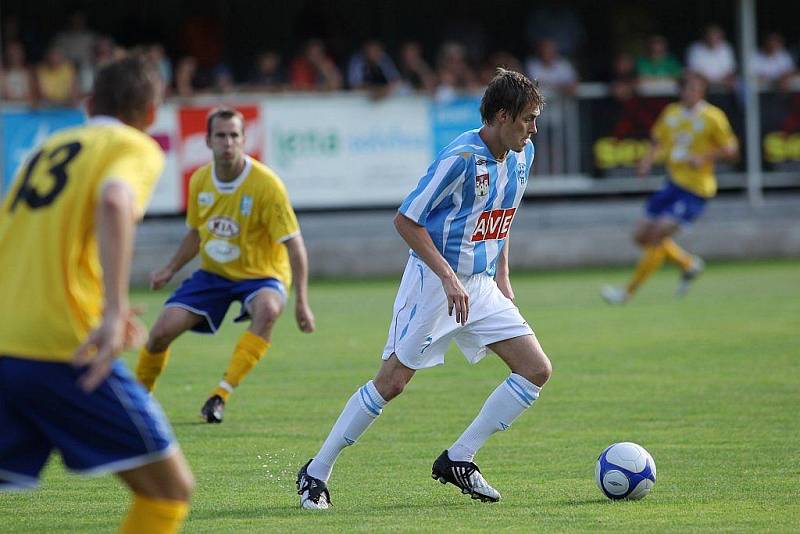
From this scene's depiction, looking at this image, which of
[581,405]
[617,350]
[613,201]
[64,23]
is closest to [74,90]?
[64,23]

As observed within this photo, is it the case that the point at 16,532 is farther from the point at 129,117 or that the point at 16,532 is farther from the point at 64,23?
the point at 64,23

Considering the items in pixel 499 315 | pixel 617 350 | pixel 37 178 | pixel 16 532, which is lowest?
pixel 617 350

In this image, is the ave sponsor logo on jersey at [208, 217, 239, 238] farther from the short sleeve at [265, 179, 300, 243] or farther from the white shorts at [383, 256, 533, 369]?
the white shorts at [383, 256, 533, 369]

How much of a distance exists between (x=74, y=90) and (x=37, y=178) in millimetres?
15666

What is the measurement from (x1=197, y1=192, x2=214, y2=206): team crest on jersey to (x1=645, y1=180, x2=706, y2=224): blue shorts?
8.89m

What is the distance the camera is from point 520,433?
8.45 metres

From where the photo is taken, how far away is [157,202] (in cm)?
1981

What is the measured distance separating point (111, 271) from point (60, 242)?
1.00 ft

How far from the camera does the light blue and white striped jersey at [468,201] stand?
20.6 ft

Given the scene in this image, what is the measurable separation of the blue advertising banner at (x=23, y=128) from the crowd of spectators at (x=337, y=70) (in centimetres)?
16

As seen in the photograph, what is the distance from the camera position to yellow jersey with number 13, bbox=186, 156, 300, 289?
9109mm

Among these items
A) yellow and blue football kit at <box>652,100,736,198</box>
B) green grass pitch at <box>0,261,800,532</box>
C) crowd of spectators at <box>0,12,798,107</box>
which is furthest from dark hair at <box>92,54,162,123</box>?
crowd of spectators at <box>0,12,798,107</box>

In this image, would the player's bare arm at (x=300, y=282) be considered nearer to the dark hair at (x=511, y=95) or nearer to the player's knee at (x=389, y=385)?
the player's knee at (x=389, y=385)

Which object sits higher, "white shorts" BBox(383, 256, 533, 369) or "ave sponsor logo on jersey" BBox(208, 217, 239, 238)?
"ave sponsor logo on jersey" BBox(208, 217, 239, 238)
